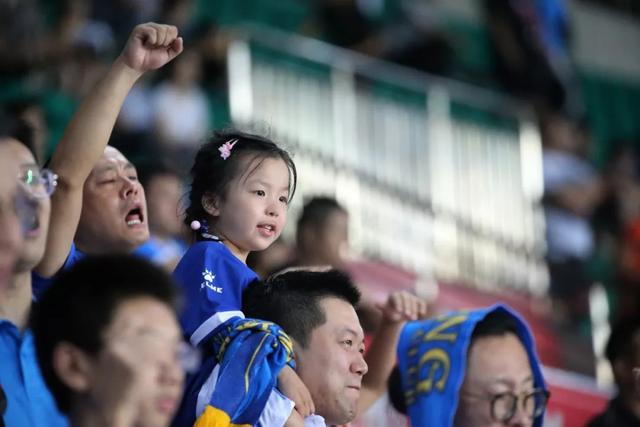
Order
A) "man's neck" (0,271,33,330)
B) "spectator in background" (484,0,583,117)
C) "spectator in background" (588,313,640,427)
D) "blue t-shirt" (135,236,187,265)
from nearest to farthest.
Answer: "man's neck" (0,271,33,330) → "blue t-shirt" (135,236,187,265) → "spectator in background" (588,313,640,427) → "spectator in background" (484,0,583,117)

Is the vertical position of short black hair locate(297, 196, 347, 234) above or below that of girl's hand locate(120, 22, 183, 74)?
below

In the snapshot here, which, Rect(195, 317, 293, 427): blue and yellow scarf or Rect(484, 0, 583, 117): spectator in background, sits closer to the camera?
Rect(195, 317, 293, 427): blue and yellow scarf

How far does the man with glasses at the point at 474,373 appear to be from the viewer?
384cm

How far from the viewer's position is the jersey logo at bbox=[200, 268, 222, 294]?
3.22 m

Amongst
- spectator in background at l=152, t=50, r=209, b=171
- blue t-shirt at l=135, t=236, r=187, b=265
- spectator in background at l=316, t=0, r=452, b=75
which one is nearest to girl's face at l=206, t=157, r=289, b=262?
blue t-shirt at l=135, t=236, r=187, b=265

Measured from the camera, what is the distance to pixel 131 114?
680 cm

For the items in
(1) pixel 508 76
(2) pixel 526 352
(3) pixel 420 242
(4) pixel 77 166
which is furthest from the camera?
(1) pixel 508 76

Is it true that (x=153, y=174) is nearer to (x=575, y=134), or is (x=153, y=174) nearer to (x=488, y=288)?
(x=488, y=288)

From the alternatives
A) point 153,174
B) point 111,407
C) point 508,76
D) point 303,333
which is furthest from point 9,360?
point 508,76

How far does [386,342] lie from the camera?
12.6 ft

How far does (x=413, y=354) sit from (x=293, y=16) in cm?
572

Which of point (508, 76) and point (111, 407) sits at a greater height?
point (111, 407)

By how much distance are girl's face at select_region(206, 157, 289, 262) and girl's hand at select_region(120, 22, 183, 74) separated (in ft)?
1.41

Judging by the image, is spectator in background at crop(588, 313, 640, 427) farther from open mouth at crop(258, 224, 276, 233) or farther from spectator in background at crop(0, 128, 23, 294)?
spectator in background at crop(0, 128, 23, 294)
